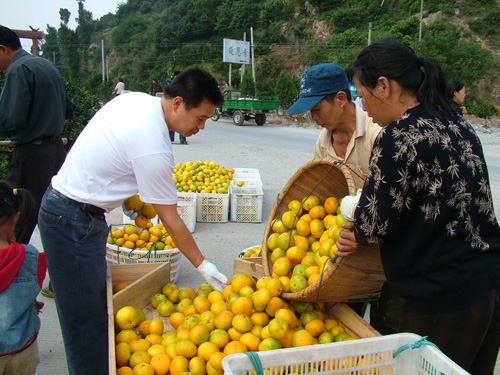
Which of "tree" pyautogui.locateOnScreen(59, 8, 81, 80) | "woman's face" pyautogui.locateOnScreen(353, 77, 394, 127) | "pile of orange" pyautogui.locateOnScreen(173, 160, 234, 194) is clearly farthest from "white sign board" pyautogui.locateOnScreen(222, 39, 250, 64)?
"tree" pyautogui.locateOnScreen(59, 8, 81, 80)

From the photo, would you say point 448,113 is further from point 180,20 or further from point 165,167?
point 180,20

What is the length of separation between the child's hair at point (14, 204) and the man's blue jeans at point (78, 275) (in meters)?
0.16

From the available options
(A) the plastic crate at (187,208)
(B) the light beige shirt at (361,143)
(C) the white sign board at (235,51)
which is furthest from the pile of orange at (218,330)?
(C) the white sign board at (235,51)

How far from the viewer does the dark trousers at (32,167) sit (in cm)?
348

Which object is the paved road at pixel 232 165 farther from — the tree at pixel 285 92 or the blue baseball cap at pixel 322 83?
the tree at pixel 285 92

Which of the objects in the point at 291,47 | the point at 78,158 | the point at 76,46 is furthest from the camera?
the point at 76,46

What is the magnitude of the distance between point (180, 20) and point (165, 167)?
73159 mm

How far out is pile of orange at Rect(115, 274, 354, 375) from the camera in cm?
196

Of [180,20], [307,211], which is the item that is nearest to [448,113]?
[307,211]

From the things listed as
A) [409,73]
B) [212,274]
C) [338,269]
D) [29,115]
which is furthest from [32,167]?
[409,73]

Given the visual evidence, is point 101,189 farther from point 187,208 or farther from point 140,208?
point 187,208

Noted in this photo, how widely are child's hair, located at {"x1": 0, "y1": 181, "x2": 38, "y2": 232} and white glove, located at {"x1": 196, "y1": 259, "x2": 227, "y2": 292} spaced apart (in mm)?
1032

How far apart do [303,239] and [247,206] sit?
144 inches

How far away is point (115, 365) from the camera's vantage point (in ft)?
6.20
